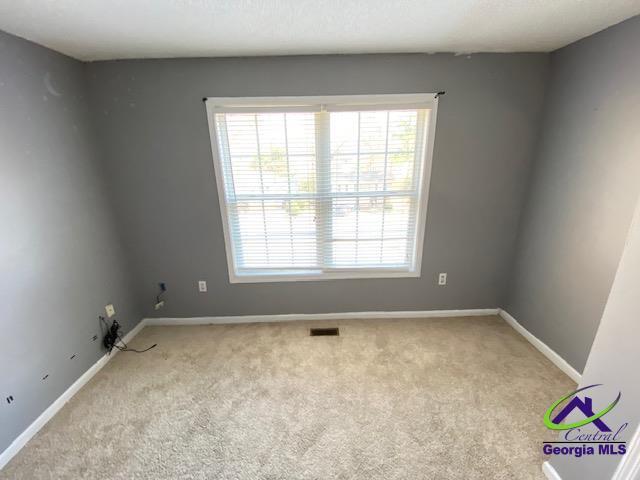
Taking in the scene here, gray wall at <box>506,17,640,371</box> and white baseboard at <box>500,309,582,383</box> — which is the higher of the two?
gray wall at <box>506,17,640,371</box>

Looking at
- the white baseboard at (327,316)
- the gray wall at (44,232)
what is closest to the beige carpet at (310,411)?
the white baseboard at (327,316)

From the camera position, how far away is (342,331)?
97.2 inches

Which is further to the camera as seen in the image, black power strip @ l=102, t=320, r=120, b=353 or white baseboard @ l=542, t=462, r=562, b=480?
black power strip @ l=102, t=320, r=120, b=353

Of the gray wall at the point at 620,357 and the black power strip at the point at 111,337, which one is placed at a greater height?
the gray wall at the point at 620,357

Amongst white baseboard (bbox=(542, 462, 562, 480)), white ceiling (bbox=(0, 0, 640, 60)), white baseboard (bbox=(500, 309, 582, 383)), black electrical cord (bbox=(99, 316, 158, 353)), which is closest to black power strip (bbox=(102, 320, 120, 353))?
black electrical cord (bbox=(99, 316, 158, 353))

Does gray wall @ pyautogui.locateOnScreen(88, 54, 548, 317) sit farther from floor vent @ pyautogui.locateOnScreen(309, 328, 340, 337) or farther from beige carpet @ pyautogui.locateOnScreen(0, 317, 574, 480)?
beige carpet @ pyautogui.locateOnScreen(0, 317, 574, 480)

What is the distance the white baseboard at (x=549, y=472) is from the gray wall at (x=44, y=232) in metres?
2.77

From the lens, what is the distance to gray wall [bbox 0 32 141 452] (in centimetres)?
149

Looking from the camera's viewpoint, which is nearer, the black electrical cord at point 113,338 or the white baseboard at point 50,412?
the white baseboard at point 50,412

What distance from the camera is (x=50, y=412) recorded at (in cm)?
169

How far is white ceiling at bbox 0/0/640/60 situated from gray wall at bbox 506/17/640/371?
0.76 feet

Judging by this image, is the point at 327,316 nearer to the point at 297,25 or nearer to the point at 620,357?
the point at 620,357

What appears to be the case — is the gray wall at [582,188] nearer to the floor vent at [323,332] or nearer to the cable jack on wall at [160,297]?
the floor vent at [323,332]

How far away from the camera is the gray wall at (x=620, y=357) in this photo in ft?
3.12
